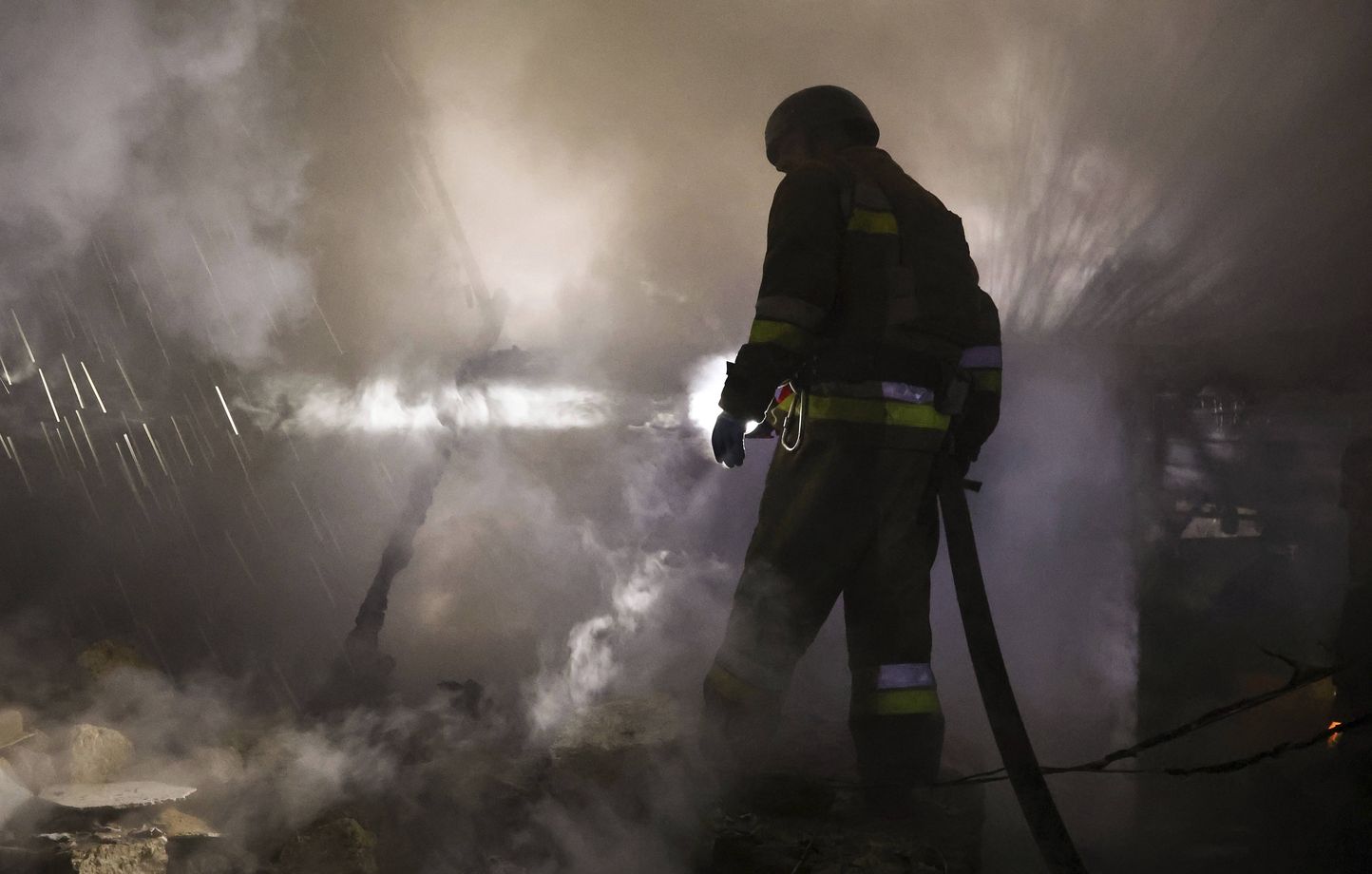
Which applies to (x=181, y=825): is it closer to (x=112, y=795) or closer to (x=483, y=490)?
(x=112, y=795)

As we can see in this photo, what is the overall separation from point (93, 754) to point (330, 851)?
52.9 inches

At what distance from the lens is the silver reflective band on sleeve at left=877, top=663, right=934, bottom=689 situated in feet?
8.32

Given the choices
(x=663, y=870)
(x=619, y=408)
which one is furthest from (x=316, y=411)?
(x=663, y=870)

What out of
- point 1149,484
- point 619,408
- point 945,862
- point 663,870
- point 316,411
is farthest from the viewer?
point 619,408

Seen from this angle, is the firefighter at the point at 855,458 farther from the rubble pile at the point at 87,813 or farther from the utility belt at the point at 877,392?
the rubble pile at the point at 87,813

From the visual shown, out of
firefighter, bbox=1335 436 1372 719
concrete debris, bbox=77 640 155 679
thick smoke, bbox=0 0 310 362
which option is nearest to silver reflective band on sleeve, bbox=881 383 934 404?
firefighter, bbox=1335 436 1372 719

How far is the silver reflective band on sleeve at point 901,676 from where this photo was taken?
2537 millimetres

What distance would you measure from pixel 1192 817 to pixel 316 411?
650cm

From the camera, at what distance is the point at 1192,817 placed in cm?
348

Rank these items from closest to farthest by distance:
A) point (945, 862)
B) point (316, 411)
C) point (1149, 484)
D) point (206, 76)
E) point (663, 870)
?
point (945, 862), point (663, 870), point (1149, 484), point (206, 76), point (316, 411)

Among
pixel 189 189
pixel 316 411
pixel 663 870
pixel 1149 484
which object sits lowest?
pixel 663 870

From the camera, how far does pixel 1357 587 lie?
2930mm

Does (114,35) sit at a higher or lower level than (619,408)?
higher

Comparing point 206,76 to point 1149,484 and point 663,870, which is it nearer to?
point 663,870
